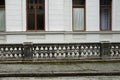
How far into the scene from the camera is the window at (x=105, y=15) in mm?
21828

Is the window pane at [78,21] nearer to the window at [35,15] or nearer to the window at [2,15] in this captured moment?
the window at [35,15]

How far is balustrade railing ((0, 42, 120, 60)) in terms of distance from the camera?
16.9m

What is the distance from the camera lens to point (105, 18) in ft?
72.6

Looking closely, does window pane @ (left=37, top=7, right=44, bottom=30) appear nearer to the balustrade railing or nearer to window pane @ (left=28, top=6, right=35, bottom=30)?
window pane @ (left=28, top=6, right=35, bottom=30)

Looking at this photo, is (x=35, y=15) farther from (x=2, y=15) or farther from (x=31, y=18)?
(x=2, y=15)

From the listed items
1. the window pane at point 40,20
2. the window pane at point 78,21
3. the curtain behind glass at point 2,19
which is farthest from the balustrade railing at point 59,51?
the curtain behind glass at point 2,19

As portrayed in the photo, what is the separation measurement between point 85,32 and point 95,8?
5.85 feet

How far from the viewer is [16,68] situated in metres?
14.7

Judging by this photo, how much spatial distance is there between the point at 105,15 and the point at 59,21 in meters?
3.51

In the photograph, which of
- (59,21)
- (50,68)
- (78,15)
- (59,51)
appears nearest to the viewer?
(50,68)

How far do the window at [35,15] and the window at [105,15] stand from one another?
4.17m

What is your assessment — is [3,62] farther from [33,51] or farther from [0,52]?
[33,51]

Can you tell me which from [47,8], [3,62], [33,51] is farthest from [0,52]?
[47,8]

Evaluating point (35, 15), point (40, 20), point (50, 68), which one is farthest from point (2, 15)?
point (50, 68)
